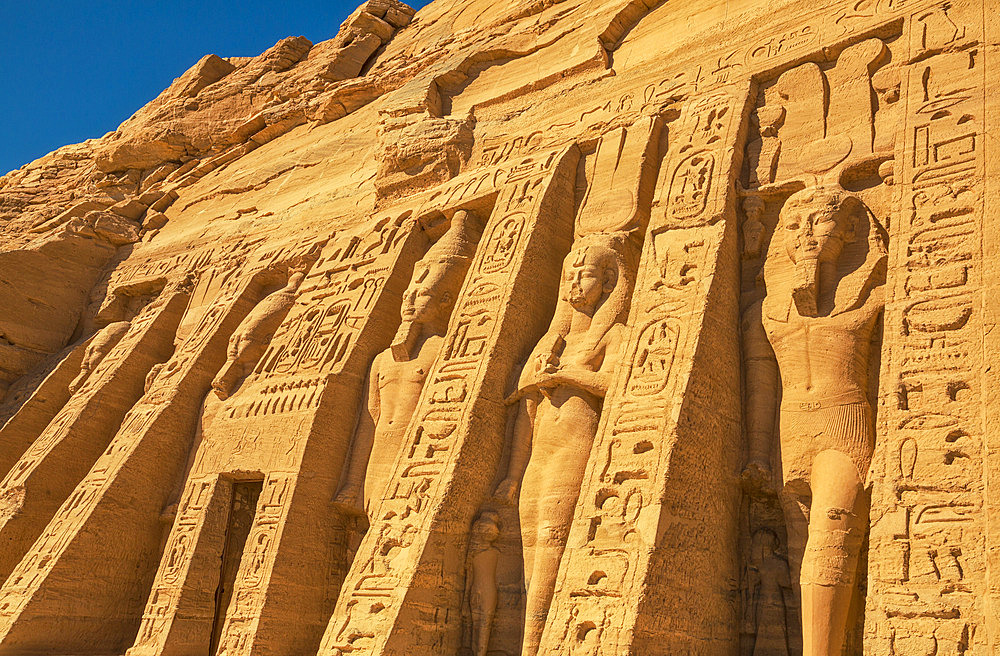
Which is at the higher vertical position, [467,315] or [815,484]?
[467,315]

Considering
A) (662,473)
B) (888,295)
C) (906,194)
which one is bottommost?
(662,473)

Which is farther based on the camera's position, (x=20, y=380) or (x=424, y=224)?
(x=20, y=380)

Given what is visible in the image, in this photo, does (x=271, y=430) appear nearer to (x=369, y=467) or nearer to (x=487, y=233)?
(x=369, y=467)

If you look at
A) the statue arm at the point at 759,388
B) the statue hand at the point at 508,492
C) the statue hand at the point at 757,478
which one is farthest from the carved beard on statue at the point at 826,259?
the statue hand at the point at 508,492

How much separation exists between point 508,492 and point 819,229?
2607 millimetres

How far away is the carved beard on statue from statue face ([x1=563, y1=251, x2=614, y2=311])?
117 centimetres

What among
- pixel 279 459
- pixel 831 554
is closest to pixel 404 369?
pixel 279 459

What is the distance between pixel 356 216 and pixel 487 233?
100 inches

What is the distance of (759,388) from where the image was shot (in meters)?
5.62

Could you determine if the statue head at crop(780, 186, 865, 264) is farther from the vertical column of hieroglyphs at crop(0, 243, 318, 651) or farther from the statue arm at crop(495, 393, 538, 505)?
the vertical column of hieroglyphs at crop(0, 243, 318, 651)

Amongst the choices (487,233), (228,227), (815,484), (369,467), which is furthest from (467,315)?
(228,227)

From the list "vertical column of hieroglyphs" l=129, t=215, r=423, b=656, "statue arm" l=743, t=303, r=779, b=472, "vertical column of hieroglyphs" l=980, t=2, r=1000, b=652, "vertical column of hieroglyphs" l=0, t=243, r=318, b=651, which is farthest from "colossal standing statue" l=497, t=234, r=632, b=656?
"vertical column of hieroglyphs" l=0, t=243, r=318, b=651

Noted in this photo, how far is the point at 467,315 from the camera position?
7.14 metres

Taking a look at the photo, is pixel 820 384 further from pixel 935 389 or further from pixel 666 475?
pixel 666 475
